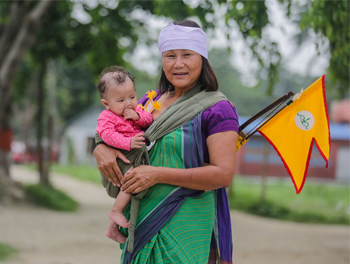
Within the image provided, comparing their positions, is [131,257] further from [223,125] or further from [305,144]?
[305,144]

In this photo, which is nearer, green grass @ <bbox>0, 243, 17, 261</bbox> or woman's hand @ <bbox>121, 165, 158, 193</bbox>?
woman's hand @ <bbox>121, 165, 158, 193</bbox>

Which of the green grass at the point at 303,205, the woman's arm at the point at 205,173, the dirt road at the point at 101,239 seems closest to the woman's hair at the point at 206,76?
the woman's arm at the point at 205,173

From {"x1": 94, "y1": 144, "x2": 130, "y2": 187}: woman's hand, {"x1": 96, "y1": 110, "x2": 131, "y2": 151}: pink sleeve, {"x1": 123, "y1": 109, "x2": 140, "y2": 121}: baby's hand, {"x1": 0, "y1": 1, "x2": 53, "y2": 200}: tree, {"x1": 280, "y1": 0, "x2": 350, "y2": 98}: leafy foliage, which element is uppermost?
{"x1": 0, "y1": 1, "x2": 53, "y2": 200}: tree

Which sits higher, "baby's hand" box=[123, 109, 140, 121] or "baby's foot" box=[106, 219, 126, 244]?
"baby's hand" box=[123, 109, 140, 121]

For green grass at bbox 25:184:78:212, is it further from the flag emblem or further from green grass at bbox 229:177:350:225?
the flag emblem

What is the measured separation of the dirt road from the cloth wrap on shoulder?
13.3 feet

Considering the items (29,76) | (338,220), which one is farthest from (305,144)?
(29,76)

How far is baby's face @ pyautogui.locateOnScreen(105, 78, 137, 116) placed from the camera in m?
2.04

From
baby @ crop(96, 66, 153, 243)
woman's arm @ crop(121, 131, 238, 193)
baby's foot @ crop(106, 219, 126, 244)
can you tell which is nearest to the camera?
woman's arm @ crop(121, 131, 238, 193)

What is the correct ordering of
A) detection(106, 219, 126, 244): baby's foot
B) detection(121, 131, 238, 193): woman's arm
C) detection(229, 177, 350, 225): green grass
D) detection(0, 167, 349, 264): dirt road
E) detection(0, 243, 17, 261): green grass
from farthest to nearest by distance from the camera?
detection(229, 177, 350, 225): green grass, detection(0, 167, 349, 264): dirt road, detection(0, 243, 17, 261): green grass, detection(106, 219, 126, 244): baby's foot, detection(121, 131, 238, 193): woman's arm

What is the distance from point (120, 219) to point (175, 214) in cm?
27

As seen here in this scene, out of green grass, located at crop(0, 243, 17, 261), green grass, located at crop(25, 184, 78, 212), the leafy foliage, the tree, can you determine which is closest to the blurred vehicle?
green grass, located at crop(25, 184, 78, 212)

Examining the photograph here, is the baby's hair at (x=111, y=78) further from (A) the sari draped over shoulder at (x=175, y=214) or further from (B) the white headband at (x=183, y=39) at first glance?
(A) the sari draped over shoulder at (x=175, y=214)

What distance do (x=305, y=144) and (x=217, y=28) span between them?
419 cm
